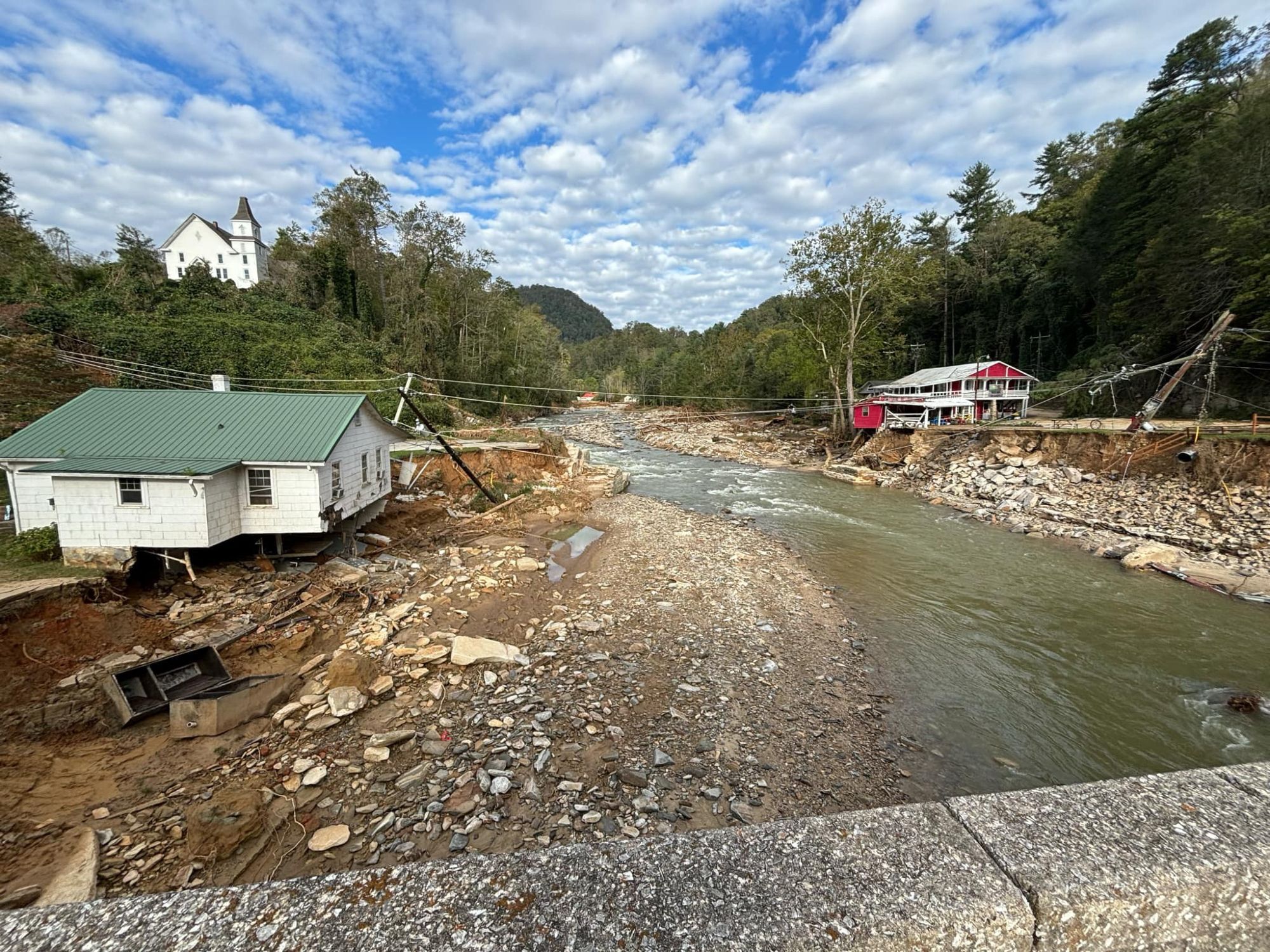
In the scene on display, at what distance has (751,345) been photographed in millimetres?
65688

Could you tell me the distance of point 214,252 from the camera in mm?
49719

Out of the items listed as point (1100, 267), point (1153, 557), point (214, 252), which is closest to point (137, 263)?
point (214, 252)

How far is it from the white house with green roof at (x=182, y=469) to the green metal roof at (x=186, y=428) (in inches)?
1.1

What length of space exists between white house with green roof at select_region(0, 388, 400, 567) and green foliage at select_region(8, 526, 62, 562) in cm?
31

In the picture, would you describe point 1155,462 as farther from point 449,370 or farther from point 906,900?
point 449,370

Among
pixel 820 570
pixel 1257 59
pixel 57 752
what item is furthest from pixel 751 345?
pixel 57 752

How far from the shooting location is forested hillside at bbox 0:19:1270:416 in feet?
74.9

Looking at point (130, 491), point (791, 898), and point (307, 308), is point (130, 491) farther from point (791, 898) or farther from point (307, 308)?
point (307, 308)

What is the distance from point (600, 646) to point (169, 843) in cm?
616

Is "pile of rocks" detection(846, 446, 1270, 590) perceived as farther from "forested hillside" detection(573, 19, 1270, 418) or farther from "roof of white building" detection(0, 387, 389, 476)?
"roof of white building" detection(0, 387, 389, 476)

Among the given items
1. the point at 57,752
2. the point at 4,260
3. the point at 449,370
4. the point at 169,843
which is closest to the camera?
the point at 169,843

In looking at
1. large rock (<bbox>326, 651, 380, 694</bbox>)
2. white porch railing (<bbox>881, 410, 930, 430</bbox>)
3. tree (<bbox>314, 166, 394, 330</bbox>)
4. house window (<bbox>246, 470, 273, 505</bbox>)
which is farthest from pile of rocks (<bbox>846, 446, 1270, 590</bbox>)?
tree (<bbox>314, 166, 394, 330</bbox>)

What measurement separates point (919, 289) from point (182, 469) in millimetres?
45789

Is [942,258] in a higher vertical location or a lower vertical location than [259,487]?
higher
